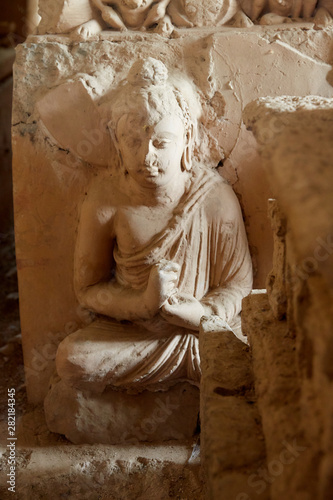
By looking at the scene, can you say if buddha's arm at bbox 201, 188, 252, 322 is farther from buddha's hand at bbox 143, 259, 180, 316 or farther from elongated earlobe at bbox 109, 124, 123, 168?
elongated earlobe at bbox 109, 124, 123, 168

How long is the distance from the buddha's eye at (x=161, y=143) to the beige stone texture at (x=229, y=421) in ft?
3.15

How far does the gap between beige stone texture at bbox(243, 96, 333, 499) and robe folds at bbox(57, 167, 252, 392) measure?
1.06m

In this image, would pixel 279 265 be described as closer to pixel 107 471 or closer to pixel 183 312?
pixel 183 312

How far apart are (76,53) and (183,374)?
1.62 metres

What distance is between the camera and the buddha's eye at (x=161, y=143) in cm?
214

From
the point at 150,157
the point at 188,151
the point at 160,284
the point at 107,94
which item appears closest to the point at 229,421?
the point at 160,284

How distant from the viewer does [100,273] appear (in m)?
2.36

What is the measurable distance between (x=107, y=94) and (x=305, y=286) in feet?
5.44

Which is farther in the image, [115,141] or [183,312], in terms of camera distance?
[115,141]

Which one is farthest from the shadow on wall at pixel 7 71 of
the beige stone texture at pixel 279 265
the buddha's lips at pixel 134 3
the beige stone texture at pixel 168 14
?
the beige stone texture at pixel 279 265

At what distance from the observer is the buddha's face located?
2.13m

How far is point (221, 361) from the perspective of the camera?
1.41 m

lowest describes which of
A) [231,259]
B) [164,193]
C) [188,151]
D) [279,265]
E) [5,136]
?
[5,136]

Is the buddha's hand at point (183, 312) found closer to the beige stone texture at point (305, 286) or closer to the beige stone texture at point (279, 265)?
the beige stone texture at point (279, 265)
